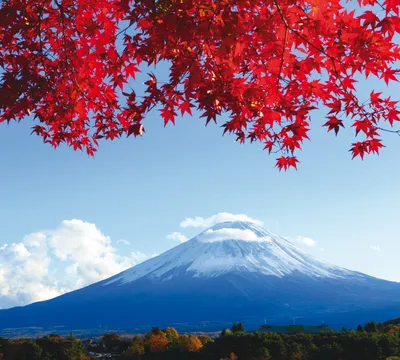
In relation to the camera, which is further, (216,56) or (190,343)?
(190,343)

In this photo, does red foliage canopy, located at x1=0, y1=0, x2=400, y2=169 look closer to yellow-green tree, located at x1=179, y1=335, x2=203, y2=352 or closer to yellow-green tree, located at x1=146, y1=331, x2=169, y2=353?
yellow-green tree, located at x1=179, y1=335, x2=203, y2=352

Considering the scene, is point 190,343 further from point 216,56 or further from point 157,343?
point 216,56

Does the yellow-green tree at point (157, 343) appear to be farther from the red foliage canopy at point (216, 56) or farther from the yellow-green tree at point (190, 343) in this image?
the red foliage canopy at point (216, 56)

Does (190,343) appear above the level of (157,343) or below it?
above

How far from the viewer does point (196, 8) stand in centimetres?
521

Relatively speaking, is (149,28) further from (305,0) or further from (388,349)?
(388,349)

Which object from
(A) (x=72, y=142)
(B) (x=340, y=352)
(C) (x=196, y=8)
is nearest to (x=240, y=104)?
(C) (x=196, y=8)

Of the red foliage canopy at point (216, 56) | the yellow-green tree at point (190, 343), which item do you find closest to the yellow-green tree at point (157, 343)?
the yellow-green tree at point (190, 343)

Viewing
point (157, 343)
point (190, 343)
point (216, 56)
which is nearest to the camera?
point (216, 56)

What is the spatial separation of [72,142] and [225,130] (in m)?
4.35

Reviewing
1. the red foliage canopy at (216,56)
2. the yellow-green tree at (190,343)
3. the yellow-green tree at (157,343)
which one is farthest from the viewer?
the yellow-green tree at (157,343)

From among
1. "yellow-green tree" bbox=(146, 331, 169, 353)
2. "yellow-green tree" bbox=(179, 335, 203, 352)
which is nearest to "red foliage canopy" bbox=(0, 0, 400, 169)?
"yellow-green tree" bbox=(179, 335, 203, 352)

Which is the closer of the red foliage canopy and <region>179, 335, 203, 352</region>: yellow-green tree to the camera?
the red foliage canopy

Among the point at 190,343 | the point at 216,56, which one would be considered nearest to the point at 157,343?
the point at 190,343
